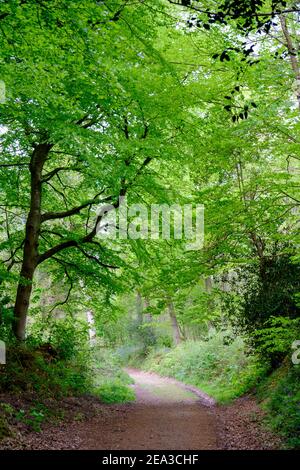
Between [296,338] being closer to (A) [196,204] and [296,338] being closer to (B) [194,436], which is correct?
(B) [194,436]

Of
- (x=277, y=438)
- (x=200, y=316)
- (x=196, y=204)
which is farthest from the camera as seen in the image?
(x=200, y=316)

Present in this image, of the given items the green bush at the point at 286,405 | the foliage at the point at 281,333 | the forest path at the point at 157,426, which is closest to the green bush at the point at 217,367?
the forest path at the point at 157,426

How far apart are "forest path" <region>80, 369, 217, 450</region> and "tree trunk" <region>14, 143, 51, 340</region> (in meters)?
3.52

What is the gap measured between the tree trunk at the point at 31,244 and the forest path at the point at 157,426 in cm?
352

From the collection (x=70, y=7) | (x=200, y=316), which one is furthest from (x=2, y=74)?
(x=200, y=316)

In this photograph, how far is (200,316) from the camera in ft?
47.8

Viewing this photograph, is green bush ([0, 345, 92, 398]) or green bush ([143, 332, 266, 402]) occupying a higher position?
green bush ([0, 345, 92, 398])

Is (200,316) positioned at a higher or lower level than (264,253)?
lower

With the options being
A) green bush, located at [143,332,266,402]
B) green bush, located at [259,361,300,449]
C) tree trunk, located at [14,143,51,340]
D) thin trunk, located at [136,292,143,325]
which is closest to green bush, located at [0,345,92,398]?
tree trunk, located at [14,143,51,340]

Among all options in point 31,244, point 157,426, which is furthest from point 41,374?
point 31,244

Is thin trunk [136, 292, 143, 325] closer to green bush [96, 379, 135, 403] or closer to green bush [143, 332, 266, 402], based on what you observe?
green bush [143, 332, 266, 402]

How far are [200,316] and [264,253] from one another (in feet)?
11.8

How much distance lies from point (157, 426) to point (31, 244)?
594cm

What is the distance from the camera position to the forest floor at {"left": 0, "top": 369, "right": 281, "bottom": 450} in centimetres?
748
